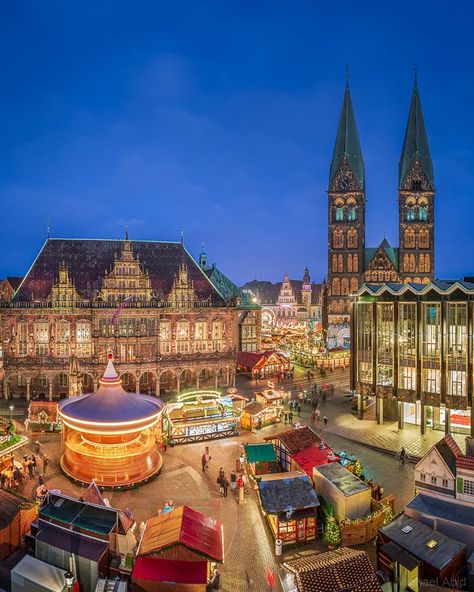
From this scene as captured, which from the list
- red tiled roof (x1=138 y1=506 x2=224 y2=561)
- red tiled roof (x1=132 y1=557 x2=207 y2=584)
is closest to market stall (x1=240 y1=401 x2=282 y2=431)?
red tiled roof (x1=138 y1=506 x2=224 y2=561)

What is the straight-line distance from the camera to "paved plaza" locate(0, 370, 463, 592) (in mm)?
18531

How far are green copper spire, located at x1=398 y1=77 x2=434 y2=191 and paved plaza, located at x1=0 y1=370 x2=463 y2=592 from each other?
58939mm

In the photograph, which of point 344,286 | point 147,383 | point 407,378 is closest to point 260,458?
point 407,378

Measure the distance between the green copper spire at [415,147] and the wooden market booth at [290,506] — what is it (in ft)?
244

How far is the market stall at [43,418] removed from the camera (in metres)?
33.9

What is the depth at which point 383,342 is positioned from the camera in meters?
35.7

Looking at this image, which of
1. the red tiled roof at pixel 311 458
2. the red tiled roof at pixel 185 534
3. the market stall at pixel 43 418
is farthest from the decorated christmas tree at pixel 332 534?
the market stall at pixel 43 418

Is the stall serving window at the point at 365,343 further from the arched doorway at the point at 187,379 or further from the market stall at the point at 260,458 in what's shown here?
the arched doorway at the point at 187,379

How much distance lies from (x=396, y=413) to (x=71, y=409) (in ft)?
84.7

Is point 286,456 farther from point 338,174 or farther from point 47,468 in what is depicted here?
point 338,174

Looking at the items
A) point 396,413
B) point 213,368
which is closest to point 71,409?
point 213,368

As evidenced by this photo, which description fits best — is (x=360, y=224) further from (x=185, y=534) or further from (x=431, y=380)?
(x=185, y=534)

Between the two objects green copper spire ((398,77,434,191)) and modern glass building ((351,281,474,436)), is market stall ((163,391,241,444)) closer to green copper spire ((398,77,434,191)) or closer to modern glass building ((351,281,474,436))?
modern glass building ((351,281,474,436))

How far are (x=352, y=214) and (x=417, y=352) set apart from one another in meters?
53.7
